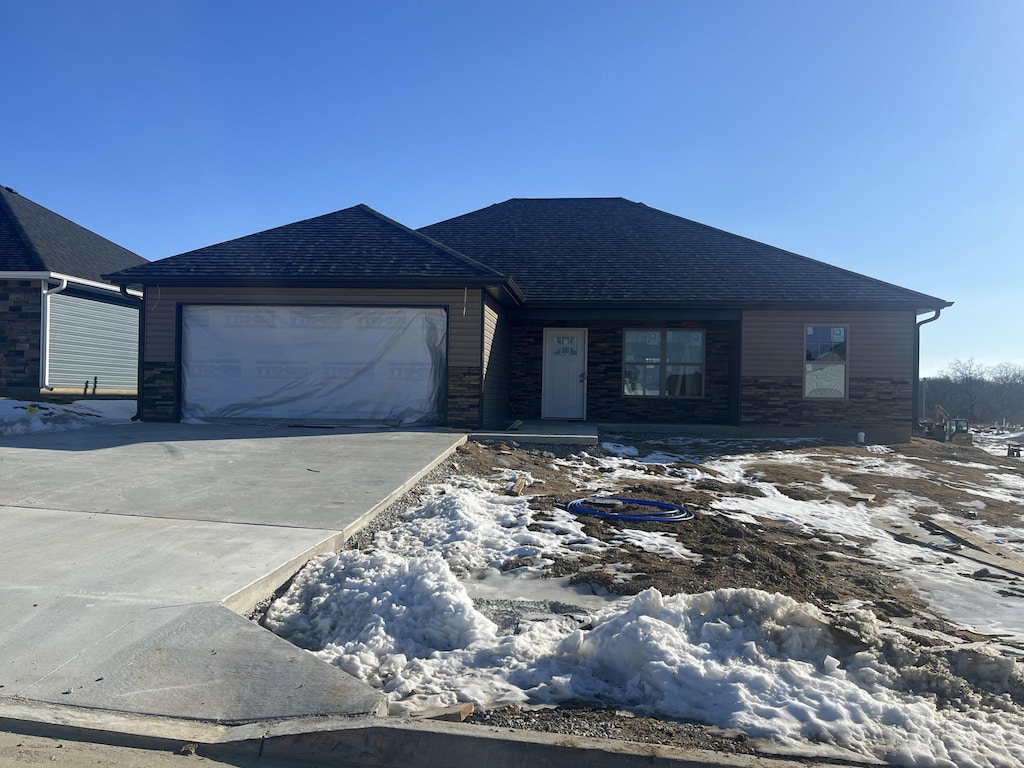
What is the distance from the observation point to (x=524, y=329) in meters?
16.0

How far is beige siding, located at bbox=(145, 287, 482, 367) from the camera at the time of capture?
12.4m

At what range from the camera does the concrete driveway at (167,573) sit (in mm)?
3119

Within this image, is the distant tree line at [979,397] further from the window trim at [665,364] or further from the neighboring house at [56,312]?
the neighboring house at [56,312]

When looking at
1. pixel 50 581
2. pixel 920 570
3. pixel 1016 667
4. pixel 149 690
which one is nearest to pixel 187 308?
pixel 50 581

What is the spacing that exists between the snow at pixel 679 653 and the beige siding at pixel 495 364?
25.0ft

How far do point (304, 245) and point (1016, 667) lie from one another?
1272cm

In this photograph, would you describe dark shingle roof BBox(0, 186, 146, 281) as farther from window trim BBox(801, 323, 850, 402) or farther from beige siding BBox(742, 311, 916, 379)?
window trim BBox(801, 323, 850, 402)

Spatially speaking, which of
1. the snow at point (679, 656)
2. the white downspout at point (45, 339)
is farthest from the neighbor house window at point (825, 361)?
the white downspout at point (45, 339)

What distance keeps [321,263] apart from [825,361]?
34.2 feet

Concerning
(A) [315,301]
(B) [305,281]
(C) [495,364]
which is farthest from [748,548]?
(A) [315,301]

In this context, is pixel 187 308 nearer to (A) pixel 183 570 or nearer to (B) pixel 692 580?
(A) pixel 183 570

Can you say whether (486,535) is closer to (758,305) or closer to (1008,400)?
(758,305)

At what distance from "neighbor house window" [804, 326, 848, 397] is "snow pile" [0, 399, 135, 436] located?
13.8 meters

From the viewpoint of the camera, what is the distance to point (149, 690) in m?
3.13
